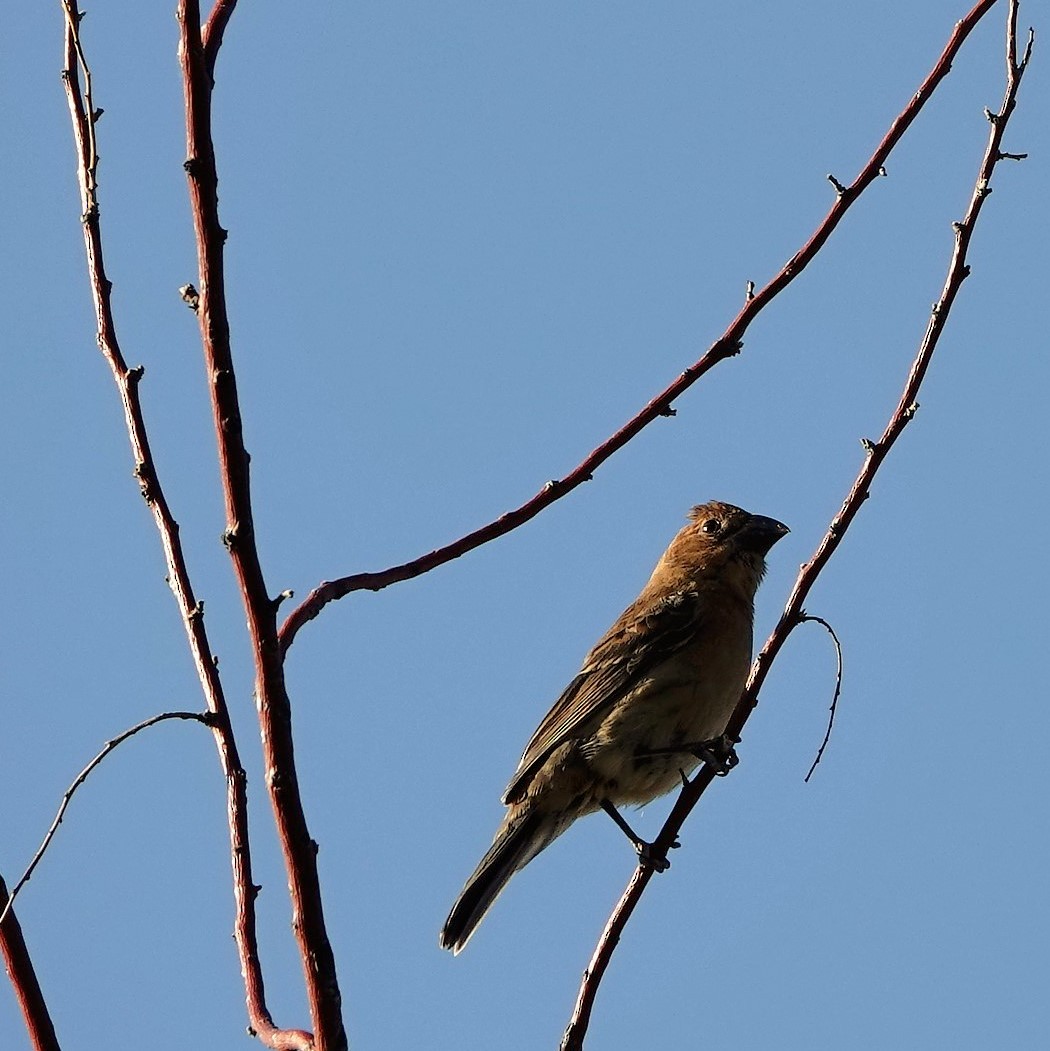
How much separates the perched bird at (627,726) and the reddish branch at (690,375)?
3115 millimetres

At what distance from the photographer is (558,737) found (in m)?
6.41

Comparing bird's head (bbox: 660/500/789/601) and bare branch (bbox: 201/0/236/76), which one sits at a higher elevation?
bird's head (bbox: 660/500/789/601)

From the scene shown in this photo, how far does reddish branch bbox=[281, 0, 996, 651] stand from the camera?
2965 mm

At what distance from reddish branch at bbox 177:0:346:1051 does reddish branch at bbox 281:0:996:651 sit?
0.36 m

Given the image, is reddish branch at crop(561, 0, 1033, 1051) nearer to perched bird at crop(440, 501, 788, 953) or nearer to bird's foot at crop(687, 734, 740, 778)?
bird's foot at crop(687, 734, 740, 778)

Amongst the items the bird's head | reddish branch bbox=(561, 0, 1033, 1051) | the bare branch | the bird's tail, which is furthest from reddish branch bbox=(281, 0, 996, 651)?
the bird's head

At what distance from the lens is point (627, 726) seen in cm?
632

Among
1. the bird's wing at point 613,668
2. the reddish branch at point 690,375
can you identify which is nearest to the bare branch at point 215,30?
the reddish branch at point 690,375

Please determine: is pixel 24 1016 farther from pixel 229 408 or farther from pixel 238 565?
pixel 229 408

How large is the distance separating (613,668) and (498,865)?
1054 mm

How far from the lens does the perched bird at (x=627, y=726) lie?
20.5ft

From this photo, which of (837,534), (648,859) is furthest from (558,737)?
(837,534)

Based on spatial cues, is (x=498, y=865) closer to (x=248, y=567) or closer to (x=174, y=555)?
(x=174, y=555)

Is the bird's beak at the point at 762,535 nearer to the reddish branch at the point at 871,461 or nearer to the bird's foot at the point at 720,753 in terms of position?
the bird's foot at the point at 720,753
